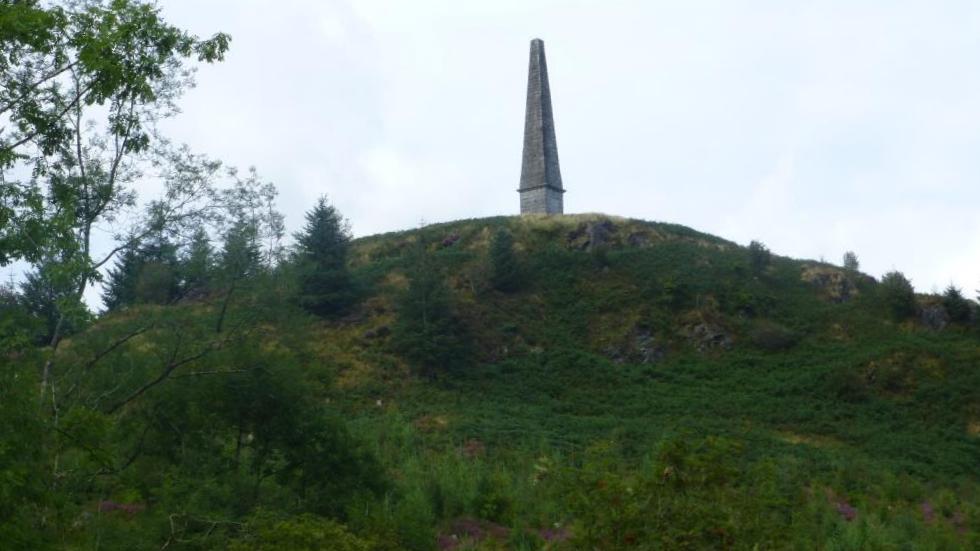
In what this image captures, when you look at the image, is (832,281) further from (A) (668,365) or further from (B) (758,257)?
(A) (668,365)

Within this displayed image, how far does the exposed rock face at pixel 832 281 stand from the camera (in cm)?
4856

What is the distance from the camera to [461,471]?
78.8 feet

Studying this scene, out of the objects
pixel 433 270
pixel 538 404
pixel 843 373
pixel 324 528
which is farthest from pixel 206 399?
pixel 843 373

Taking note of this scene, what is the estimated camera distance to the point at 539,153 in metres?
59.2

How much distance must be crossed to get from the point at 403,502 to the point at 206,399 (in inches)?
159

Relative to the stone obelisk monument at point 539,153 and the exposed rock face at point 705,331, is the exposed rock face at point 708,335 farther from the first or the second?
the stone obelisk monument at point 539,153

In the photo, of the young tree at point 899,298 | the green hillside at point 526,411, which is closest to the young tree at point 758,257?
the green hillside at point 526,411

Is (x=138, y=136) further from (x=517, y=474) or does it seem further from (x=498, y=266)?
(x=498, y=266)

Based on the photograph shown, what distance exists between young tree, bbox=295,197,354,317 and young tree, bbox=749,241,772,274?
20.3 m

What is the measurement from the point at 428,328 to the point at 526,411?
578 cm

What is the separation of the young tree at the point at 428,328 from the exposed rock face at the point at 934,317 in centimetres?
2063

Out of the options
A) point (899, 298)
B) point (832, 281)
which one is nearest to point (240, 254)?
point (899, 298)

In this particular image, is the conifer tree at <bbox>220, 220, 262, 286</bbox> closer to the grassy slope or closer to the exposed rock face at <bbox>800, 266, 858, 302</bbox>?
the grassy slope

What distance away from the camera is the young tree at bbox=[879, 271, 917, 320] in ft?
148
